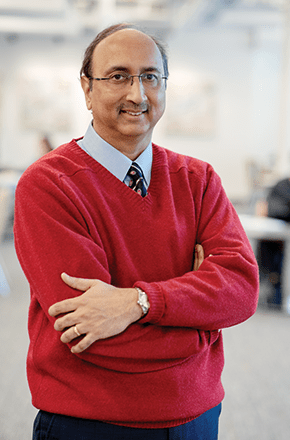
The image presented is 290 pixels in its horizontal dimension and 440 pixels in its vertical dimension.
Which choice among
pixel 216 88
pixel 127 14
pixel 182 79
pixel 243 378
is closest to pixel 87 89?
pixel 243 378

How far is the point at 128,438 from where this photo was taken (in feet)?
3.29

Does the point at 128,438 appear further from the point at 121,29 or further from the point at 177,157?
the point at 121,29

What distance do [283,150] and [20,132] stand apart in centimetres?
615

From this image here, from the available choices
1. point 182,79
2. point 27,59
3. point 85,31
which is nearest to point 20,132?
point 27,59

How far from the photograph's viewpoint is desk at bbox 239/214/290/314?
364 cm

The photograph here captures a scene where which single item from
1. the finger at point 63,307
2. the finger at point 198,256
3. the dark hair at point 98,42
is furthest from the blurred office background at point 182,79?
the finger at point 63,307

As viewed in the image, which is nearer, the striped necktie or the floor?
the striped necktie

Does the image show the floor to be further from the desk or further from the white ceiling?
the white ceiling

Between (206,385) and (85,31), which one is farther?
(85,31)

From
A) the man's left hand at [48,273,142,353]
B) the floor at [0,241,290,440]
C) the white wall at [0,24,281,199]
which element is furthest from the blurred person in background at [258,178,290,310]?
the white wall at [0,24,281,199]

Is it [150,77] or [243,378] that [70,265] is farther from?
[243,378]

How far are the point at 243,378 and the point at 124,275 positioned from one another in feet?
6.45

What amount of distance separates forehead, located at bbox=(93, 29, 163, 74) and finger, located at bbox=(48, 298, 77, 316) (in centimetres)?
55

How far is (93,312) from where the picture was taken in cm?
95
